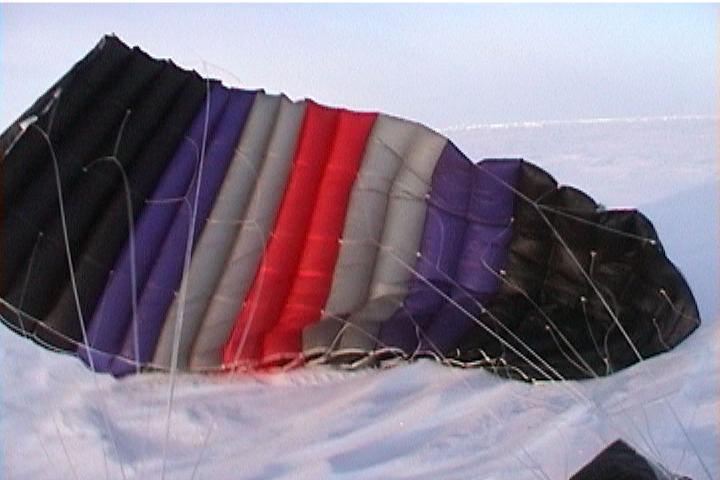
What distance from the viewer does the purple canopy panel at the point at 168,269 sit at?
2.39 meters

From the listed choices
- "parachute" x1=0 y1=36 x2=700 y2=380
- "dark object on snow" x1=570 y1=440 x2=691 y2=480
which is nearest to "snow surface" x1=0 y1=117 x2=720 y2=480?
"parachute" x1=0 y1=36 x2=700 y2=380

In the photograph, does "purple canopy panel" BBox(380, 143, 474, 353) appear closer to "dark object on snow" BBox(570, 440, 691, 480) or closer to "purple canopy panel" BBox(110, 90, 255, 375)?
"purple canopy panel" BBox(110, 90, 255, 375)

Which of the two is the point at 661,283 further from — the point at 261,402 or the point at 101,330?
the point at 101,330

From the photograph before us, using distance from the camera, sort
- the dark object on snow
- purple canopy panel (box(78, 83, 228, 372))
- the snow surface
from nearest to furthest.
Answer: the dark object on snow → the snow surface → purple canopy panel (box(78, 83, 228, 372))

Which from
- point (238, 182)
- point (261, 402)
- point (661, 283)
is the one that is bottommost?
point (261, 402)

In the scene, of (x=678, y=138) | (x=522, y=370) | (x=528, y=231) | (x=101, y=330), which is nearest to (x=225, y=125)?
(x=101, y=330)

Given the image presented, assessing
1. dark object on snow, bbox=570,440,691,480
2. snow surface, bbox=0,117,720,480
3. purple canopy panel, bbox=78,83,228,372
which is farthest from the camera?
purple canopy panel, bbox=78,83,228,372

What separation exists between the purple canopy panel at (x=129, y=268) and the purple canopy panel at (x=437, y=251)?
1.77ft

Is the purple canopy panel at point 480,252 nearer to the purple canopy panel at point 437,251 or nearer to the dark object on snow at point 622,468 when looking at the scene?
the purple canopy panel at point 437,251

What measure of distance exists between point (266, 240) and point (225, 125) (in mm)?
327

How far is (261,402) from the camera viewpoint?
2309mm

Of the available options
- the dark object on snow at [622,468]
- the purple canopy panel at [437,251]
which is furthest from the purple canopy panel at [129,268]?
the dark object on snow at [622,468]

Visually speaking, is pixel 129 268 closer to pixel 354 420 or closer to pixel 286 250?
pixel 286 250

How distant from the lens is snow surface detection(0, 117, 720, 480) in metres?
2.00
